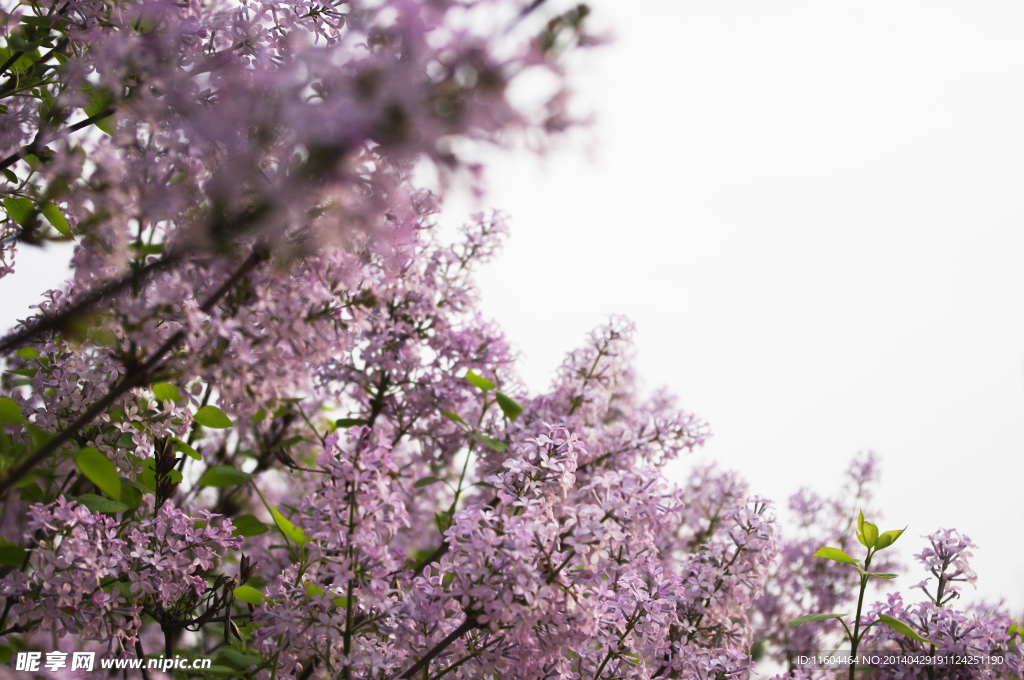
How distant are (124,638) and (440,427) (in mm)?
1236

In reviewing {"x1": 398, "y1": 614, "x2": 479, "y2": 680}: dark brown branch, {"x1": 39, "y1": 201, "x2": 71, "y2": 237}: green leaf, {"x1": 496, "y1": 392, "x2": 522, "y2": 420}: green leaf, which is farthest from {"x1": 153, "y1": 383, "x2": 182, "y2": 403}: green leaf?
{"x1": 496, "y1": 392, "x2": 522, "y2": 420}: green leaf

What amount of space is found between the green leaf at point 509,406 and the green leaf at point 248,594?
87 centimetres

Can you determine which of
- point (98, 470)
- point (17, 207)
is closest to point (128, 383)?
point (98, 470)

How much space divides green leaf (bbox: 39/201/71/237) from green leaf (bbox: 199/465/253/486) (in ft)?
2.19

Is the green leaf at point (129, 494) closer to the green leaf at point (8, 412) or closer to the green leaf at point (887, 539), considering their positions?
the green leaf at point (8, 412)

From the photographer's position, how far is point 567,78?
76cm

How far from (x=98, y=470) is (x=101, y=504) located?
26cm

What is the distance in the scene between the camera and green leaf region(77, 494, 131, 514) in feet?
4.37

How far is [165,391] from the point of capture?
4.78ft

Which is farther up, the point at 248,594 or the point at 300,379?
the point at 300,379

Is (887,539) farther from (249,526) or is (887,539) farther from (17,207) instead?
(17,207)

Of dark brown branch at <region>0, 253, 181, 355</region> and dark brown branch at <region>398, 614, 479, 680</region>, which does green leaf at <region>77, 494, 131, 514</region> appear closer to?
dark brown branch at <region>0, 253, 181, 355</region>

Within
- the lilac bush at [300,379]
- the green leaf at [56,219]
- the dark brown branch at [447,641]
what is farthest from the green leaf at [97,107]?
the dark brown branch at [447,641]

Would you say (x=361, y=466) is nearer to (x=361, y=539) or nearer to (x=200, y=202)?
(x=361, y=539)
